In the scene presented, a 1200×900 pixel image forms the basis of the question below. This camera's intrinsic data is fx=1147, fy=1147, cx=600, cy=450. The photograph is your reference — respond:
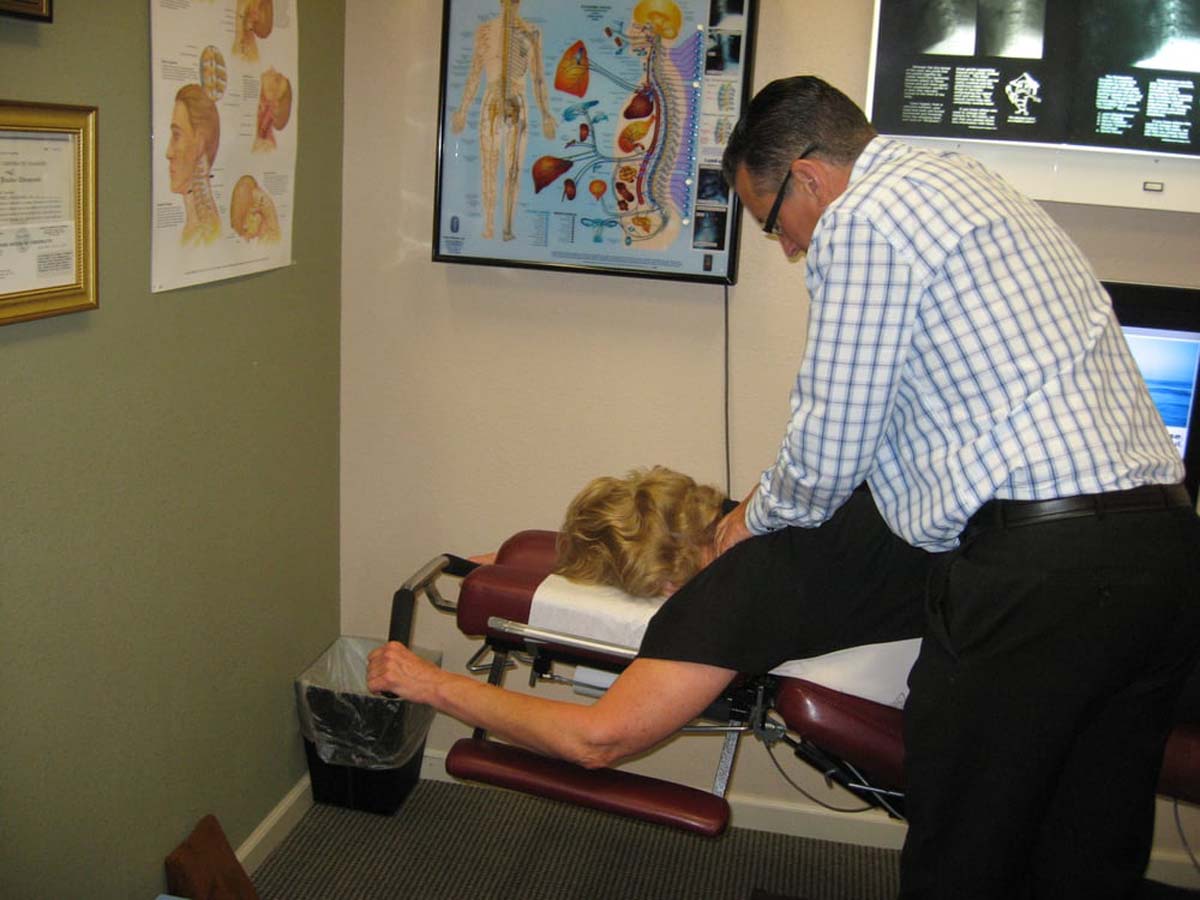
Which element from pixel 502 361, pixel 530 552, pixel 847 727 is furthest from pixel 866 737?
pixel 502 361

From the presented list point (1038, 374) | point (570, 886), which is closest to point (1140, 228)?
point (1038, 374)

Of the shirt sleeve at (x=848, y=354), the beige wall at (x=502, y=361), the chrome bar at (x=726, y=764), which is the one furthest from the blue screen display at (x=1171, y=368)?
the chrome bar at (x=726, y=764)

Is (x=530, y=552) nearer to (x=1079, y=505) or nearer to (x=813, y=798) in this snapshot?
(x=1079, y=505)

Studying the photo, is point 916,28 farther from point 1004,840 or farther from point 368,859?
Result: point 368,859

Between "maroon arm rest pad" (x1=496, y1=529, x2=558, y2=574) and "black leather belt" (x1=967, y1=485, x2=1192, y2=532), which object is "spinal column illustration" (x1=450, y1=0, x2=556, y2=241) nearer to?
"maroon arm rest pad" (x1=496, y1=529, x2=558, y2=574)

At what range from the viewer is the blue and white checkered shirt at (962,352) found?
138 cm

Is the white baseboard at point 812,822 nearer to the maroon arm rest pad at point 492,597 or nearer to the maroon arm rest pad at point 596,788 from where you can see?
the maroon arm rest pad at point 596,788

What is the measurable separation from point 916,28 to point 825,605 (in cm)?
115

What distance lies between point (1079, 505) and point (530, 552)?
891 mm

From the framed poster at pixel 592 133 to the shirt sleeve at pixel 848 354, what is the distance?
891 millimetres

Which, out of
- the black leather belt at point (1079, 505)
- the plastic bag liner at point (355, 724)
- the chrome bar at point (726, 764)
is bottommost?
the plastic bag liner at point (355, 724)

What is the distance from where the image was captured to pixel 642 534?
1.74 m

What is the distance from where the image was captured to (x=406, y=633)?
5.88 feet

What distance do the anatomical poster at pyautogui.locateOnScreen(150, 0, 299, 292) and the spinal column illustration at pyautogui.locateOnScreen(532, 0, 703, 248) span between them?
1.70ft
